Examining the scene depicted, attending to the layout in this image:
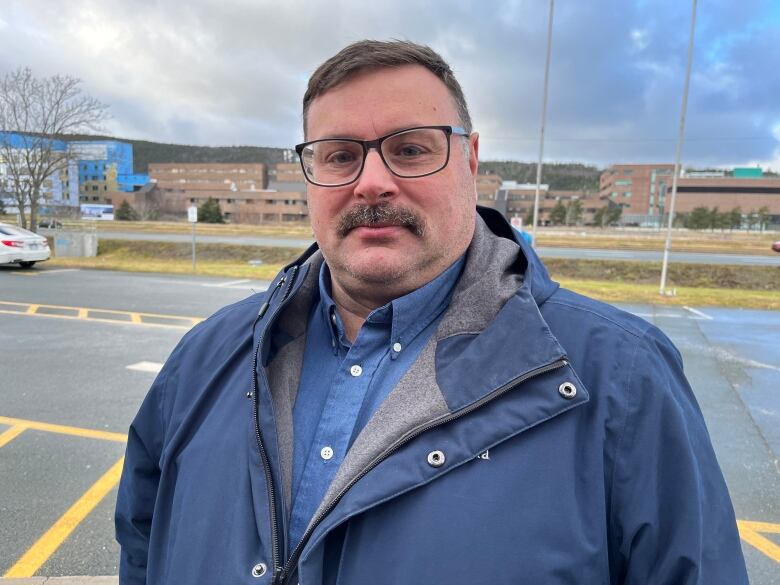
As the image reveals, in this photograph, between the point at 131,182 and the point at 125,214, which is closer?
the point at 125,214

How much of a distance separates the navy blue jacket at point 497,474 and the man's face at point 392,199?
0.16 m

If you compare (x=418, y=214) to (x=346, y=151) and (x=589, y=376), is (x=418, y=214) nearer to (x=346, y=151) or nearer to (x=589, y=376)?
(x=346, y=151)

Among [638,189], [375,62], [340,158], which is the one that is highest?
[638,189]

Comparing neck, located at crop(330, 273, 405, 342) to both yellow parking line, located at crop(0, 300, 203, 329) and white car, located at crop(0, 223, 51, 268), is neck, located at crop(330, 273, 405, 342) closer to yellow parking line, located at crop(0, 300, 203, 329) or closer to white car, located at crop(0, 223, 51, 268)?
yellow parking line, located at crop(0, 300, 203, 329)

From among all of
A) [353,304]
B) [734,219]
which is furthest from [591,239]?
[734,219]

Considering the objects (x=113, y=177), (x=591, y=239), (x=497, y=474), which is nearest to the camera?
(x=497, y=474)

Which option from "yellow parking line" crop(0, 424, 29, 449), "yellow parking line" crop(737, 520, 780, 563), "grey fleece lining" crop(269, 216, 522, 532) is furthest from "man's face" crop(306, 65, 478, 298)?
"yellow parking line" crop(0, 424, 29, 449)

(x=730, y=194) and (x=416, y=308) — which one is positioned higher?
(x=730, y=194)

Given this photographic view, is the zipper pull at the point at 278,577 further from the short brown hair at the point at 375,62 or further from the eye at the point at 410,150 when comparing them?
the short brown hair at the point at 375,62

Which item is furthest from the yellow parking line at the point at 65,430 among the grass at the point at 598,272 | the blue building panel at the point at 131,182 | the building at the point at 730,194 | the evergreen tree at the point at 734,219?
the blue building panel at the point at 131,182

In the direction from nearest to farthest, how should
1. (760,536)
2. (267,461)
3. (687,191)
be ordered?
(267,461) < (760,536) < (687,191)

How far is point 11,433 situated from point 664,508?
4.92 meters

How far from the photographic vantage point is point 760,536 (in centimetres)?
303

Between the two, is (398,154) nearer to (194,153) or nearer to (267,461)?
(267,461)
